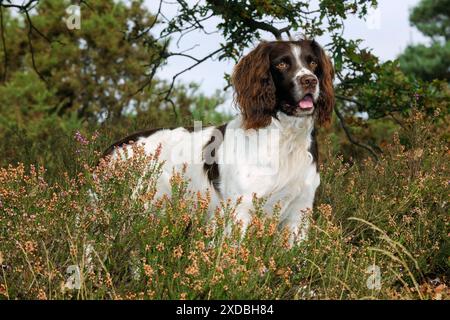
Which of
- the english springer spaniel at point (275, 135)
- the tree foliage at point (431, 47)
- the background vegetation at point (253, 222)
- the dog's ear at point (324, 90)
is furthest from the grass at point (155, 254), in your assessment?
the tree foliage at point (431, 47)

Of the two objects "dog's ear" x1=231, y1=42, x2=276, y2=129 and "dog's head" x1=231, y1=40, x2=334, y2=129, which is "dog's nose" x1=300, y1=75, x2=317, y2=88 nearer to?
"dog's head" x1=231, y1=40, x2=334, y2=129

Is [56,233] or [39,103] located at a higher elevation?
[39,103]

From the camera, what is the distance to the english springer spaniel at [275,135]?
516 centimetres

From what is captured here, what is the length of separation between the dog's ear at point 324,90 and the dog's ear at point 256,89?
385 millimetres

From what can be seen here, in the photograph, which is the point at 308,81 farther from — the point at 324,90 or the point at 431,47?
the point at 431,47

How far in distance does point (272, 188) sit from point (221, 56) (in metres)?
3.22

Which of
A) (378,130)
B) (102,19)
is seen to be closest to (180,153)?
(378,130)

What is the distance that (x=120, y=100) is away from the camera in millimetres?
17172

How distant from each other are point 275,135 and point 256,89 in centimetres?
39

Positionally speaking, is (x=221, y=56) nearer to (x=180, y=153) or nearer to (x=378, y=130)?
(x=180, y=153)

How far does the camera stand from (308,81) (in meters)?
4.97

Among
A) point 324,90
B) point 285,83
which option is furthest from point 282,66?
point 324,90

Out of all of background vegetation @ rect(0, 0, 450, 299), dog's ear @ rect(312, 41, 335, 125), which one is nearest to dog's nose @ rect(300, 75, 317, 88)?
dog's ear @ rect(312, 41, 335, 125)
